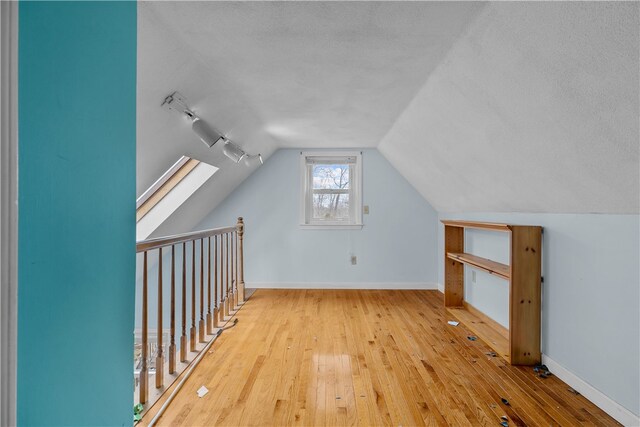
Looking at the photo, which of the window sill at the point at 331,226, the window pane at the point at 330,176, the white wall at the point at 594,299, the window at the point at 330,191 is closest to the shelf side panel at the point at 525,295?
the white wall at the point at 594,299

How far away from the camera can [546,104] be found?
1.54 meters

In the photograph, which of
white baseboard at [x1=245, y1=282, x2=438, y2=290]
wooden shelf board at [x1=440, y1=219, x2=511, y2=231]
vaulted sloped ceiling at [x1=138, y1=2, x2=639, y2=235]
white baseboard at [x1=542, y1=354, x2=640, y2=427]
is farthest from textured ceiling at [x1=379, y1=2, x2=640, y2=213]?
white baseboard at [x1=245, y1=282, x2=438, y2=290]

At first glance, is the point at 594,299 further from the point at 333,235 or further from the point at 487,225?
the point at 333,235

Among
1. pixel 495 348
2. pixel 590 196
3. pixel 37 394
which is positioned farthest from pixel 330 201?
pixel 37 394

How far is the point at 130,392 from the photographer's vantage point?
949mm

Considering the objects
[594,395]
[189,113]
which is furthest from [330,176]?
[594,395]

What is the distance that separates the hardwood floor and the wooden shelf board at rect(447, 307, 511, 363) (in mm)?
79

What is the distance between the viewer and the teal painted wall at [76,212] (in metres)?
0.57

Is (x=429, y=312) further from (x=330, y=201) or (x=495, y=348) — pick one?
(x=330, y=201)

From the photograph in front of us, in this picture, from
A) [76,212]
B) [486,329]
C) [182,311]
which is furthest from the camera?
[486,329]

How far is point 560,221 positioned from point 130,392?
2410 millimetres
